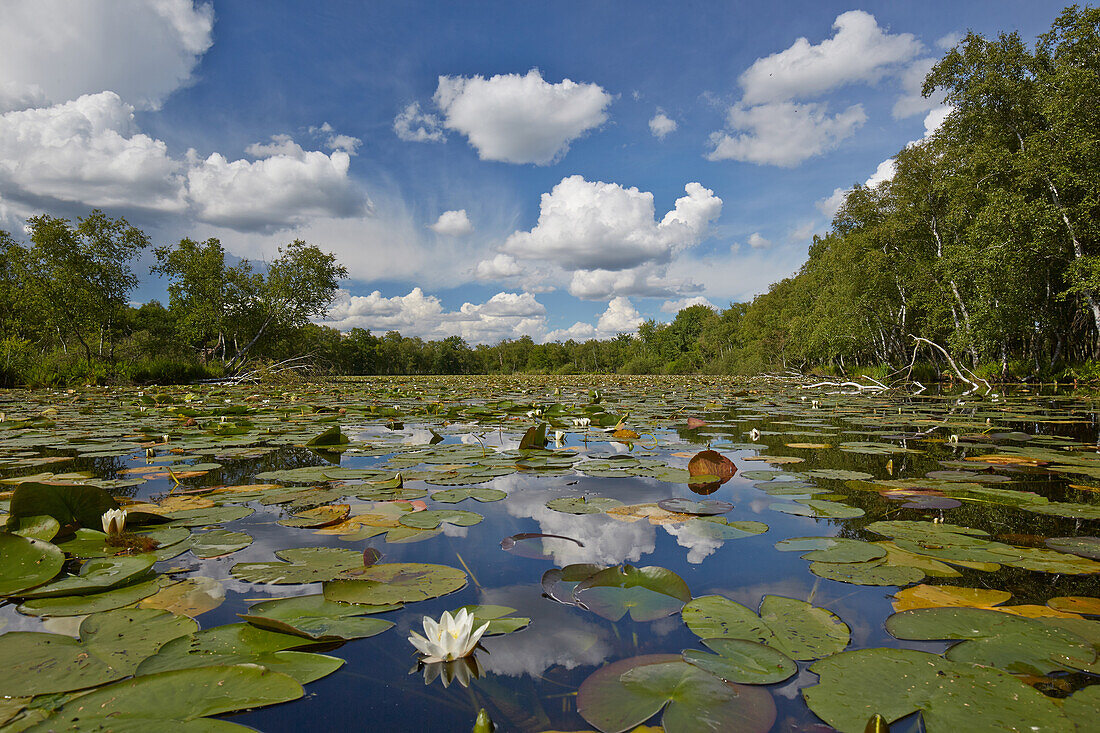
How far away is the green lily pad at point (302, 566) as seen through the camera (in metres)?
1.33

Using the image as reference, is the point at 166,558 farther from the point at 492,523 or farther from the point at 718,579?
the point at 718,579

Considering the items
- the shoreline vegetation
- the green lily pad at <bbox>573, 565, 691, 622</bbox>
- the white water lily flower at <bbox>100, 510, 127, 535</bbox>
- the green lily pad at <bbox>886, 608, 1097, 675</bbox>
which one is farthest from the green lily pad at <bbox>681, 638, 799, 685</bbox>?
the shoreline vegetation

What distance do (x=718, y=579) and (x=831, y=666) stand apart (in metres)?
0.46

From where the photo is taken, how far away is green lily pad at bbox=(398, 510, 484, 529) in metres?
1.84

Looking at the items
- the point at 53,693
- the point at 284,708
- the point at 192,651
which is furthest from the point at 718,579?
the point at 53,693

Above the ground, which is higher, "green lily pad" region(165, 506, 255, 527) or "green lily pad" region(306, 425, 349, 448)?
Result: "green lily pad" region(306, 425, 349, 448)

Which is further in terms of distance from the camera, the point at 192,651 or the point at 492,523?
the point at 492,523

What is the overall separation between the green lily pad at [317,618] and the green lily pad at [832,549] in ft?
4.13

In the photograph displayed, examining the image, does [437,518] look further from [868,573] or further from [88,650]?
[868,573]

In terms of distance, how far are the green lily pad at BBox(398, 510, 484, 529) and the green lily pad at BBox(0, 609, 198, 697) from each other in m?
0.83

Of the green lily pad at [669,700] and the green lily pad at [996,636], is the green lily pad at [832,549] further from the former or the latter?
the green lily pad at [669,700]

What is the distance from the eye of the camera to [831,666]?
90 centimetres

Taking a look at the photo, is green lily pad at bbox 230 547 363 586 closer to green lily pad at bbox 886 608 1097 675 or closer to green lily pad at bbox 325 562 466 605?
green lily pad at bbox 325 562 466 605

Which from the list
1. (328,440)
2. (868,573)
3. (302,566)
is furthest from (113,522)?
(868,573)
